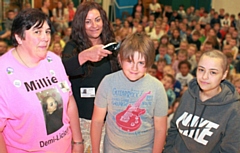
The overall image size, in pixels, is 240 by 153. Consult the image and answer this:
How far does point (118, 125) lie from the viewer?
1865mm

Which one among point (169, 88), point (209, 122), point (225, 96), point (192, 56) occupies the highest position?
point (225, 96)

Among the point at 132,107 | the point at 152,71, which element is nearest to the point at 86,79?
the point at 132,107

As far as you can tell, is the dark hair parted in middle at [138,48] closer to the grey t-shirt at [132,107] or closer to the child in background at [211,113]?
the grey t-shirt at [132,107]

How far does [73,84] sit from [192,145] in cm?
88

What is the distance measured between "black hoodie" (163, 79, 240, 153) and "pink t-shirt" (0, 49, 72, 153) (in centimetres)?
72

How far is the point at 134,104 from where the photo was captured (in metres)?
1.82

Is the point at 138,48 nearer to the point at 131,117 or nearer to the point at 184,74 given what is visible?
the point at 131,117

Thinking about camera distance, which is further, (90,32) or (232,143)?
(90,32)

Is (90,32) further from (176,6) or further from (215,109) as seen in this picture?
(176,6)

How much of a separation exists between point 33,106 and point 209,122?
0.97m

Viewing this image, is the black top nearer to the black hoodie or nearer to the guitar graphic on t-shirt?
the guitar graphic on t-shirt

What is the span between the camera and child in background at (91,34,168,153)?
1764 millimetres

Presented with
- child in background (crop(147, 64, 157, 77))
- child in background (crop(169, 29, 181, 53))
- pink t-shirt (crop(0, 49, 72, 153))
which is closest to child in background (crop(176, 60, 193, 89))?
child in background (crop(147, 64, 157, 77))

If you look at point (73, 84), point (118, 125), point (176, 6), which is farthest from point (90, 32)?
point (176, 6)
